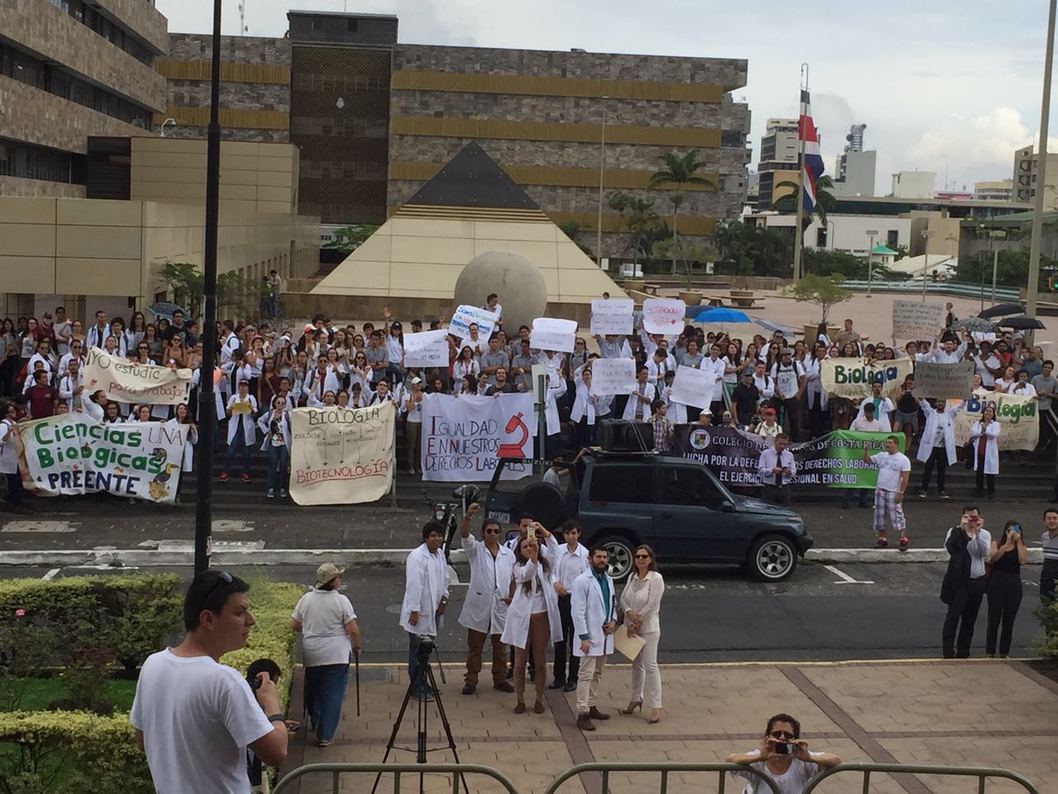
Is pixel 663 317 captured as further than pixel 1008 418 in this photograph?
Yes

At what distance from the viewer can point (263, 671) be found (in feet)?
17.4

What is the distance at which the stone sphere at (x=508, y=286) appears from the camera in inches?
1179

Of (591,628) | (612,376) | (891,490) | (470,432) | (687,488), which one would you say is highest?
(612,376)

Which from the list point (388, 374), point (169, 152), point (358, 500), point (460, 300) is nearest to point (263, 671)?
point (358, 500)

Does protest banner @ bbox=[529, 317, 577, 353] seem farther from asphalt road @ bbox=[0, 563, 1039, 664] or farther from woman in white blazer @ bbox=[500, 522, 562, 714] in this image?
woman in white blazer @ bbox=[500, 522, 562, 714]

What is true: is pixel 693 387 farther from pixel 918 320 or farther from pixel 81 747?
pixel 81 747

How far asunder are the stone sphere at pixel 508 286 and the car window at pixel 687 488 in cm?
1427

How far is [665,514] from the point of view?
15.6 metres

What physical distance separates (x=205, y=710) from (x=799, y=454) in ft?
54.2

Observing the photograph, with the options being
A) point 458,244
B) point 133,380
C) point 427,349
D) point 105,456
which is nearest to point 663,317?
point 427,349

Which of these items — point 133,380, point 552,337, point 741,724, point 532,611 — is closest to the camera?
point 741,724

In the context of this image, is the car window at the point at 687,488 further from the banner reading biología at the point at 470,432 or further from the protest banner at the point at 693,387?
the protest banner at the point at 693,387

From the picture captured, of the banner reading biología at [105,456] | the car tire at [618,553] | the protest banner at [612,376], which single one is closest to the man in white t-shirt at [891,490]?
the car tire at [618,553]

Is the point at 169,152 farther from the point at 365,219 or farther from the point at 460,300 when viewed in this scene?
the point at 365,219
